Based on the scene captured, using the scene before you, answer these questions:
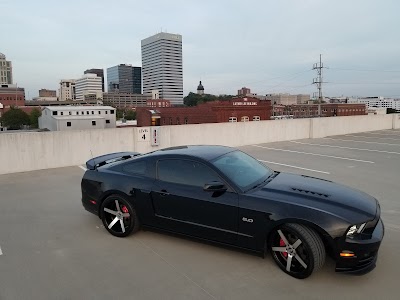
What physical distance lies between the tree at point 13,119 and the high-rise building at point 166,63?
80803 mm

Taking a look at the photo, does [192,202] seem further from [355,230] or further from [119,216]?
[355,230]

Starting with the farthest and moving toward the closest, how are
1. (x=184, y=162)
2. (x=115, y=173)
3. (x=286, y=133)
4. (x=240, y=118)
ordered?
(x=240, y=118) → (x=286, y=133) → (x=115, y=173) → (x=184, y=162)

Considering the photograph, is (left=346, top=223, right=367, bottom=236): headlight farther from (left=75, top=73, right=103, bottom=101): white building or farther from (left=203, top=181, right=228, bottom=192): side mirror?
(left=75, top=73, right=103, bottom=101): white building

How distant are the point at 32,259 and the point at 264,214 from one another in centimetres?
273

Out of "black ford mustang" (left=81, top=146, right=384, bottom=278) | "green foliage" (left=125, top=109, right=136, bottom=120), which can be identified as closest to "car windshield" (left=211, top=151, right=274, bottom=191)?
"black ford mustang" (left=81, top=146, right=384, bottom=278)

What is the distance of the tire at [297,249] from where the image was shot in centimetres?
297

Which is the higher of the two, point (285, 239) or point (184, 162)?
point (184, 162)

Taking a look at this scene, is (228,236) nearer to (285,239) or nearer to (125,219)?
(285,239)

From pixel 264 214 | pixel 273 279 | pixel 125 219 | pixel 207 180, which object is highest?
pixel 207 180

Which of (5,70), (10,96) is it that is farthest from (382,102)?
(5,70)

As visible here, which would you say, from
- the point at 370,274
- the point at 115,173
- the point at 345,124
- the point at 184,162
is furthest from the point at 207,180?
the point at 345,124

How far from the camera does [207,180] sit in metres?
3.67

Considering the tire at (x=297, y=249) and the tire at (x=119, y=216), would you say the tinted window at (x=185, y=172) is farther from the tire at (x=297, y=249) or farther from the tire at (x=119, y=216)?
the tire at (x=297, y=249)

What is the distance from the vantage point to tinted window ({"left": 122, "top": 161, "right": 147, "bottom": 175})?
13.7 feet
